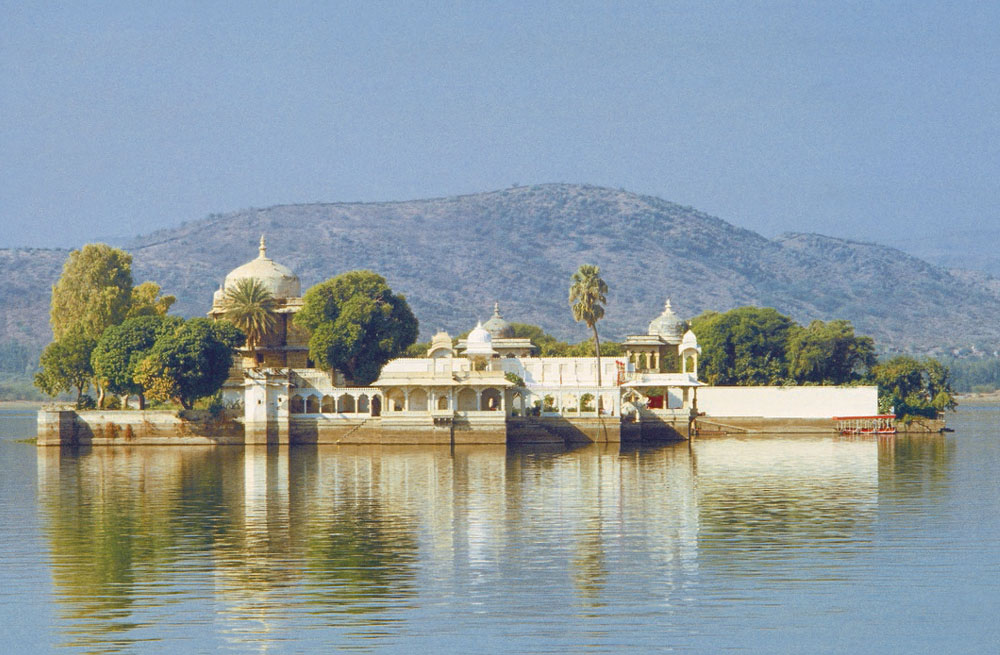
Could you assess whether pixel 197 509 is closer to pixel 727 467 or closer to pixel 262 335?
pixel 727 467

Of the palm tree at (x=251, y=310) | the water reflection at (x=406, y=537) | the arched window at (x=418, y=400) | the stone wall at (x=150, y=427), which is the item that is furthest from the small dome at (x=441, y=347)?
the water reflection at (x=406, y=537)

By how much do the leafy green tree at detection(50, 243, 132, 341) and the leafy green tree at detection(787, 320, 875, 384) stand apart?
42.8m

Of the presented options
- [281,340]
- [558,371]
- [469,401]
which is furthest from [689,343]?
[281,340]

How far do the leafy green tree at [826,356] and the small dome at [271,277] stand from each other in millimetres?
32817

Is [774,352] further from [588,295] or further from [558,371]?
[558,371]

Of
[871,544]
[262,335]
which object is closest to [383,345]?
[262,335]

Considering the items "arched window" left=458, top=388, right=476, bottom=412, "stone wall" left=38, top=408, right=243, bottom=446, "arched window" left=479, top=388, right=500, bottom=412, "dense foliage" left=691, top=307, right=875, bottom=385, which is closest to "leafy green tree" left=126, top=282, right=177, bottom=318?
"stone wall" left=38, top=408, right=243, bottom=446

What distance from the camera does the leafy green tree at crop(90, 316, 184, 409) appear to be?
8138 centimetres

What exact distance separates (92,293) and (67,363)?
24.7 feet

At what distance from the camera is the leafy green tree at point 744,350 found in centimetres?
10062

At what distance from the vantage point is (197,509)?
1852 inches

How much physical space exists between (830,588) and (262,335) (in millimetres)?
65779

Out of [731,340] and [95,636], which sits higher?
[731,340]

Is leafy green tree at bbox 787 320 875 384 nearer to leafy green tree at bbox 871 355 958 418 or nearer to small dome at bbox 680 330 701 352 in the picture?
leafy green tree at bbox 871 355 958 418
